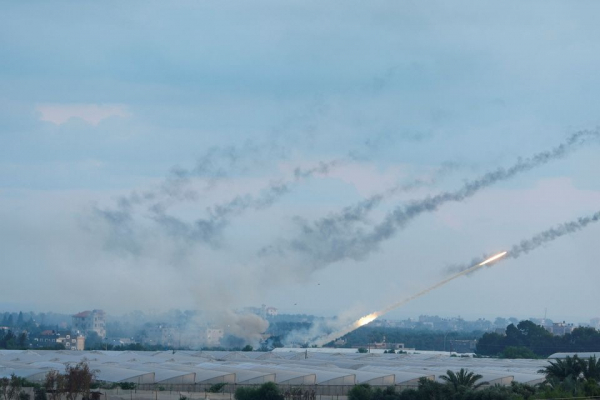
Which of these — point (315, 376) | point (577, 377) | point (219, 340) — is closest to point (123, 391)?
→ point (315, 376)

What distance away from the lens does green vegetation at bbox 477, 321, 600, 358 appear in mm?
148875

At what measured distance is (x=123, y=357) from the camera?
101 metres

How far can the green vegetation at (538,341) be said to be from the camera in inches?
5861

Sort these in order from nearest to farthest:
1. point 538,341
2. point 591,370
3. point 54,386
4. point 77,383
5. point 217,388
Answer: point 591,370 → point 77,383 → point 54,386 → point 217,388 → point 538,341

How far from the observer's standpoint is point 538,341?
515 feet

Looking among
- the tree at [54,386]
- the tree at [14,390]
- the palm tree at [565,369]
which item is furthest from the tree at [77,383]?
the palm tree at [565,369]

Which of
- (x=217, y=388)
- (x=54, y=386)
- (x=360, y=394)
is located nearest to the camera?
(x=360, y=394)

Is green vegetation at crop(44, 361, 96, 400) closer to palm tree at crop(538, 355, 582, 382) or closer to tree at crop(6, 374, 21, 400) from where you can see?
tree at crop(6, 374, 21, 400)

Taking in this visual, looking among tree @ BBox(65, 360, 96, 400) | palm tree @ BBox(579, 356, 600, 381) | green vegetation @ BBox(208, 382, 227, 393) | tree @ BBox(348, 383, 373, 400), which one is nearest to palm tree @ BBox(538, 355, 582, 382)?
palm tree @ BBox(579, 356, 600, 381)

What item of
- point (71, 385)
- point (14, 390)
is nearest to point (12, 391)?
point (14, 390)

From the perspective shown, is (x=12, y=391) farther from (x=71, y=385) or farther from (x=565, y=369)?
(x=565, y=369)

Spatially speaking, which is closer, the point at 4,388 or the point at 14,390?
the point at 4,388

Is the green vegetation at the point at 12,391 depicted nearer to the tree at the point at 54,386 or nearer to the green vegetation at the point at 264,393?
the tree at the point at 54,386

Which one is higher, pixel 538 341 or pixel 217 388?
pixel 538 341
